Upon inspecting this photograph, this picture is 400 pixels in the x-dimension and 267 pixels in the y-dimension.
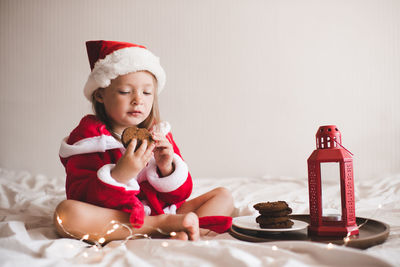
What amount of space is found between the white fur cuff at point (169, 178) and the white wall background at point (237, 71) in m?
1.32

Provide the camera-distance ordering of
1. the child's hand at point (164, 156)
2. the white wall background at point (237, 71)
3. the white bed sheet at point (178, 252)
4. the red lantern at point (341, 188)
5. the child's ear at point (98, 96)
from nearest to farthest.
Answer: the white bed sheet at point (178, 252) → the red lantern at point (341, 188) → the child's hand at point (164, 156) → the child's ear at point (98, 96) → the white wall background at point (237, 71)

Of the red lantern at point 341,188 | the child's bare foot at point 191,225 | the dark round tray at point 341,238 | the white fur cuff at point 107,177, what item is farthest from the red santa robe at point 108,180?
the red lantern at point 341,188

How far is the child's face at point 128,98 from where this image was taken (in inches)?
43.0

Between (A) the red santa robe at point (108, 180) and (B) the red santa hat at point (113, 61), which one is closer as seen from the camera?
(A) the red santa robe at point (108, 180)

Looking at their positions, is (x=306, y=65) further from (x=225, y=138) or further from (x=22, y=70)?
(x=22, y=70)

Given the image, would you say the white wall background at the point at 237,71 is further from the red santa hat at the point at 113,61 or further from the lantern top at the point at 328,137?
the lantern top at the point at 328,137

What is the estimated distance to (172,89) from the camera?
2.42 meters

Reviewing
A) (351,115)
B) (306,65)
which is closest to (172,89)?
(306,65)

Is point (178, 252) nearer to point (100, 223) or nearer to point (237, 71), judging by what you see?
point (100, 223)

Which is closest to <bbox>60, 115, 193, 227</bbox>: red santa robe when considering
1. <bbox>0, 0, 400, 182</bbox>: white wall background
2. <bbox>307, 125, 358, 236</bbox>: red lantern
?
<bbox>307, 125, 358, 236</bbox>: red lantern

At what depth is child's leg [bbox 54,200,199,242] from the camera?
0.84 meters

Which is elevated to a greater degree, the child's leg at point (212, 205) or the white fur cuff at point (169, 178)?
the white fur cuff at point (169, 178)

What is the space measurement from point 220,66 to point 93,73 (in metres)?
1.41

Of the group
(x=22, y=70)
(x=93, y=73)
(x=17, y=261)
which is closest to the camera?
(x=17, y=261)
